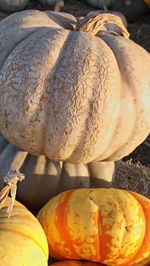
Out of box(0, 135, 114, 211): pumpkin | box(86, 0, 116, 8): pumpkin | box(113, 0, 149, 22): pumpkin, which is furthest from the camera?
box(86, 0, 116, 8): pumpkin

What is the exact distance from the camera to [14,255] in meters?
1.67

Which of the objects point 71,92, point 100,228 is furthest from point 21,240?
point 71,92

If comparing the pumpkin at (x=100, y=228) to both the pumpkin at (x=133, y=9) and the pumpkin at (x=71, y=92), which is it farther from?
the pumpkin at (x=133, y=9)

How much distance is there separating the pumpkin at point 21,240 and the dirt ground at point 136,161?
955 millimetres

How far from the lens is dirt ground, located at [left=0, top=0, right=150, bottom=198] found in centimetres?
286

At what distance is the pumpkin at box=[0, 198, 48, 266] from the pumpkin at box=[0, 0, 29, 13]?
16.8ft

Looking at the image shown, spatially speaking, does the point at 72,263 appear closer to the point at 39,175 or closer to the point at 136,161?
the point at 39,175

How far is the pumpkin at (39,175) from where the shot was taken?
235 cm

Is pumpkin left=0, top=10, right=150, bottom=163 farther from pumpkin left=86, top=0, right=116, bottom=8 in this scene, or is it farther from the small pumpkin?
pumpkin left=86, top=0, right=116, bottom=8

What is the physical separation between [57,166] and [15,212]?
49cm

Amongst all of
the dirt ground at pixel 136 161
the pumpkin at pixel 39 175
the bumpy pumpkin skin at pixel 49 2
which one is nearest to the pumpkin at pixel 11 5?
the dirt ground at pixel 136 161

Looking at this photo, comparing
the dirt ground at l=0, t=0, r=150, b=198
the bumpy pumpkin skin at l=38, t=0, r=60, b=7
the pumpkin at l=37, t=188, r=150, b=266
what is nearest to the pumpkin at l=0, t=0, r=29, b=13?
the dirt ground at l=0, t=0, r=150, b=198

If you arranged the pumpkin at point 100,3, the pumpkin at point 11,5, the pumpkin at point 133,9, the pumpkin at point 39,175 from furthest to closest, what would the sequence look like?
the pumpkin at point 100,3
the pumpkin at point 11,5
the pumpkin at point 133,9
the pumpkin at point 39,175

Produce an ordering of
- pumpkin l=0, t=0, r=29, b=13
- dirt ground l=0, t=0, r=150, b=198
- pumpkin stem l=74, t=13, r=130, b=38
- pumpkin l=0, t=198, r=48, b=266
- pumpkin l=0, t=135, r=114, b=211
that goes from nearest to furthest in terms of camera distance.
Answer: pumpkin l=0, t=198, r=48, b=266 → pumpkin stem l=74, t=13, r=130, b=38 → pumpkin l=0, t=135, r=114, b=211 → dirt ground l=0, t=0, r=150, b=198 → pumpkin l=0, t=0, r=29, b=13
